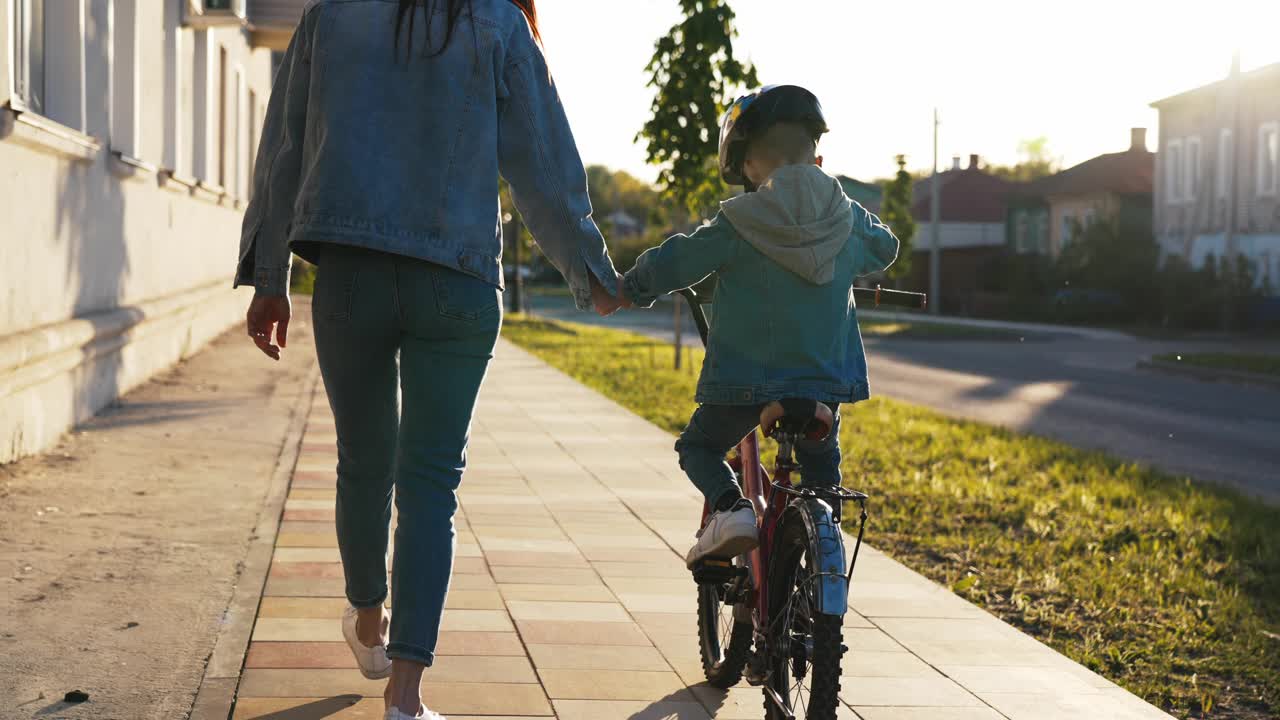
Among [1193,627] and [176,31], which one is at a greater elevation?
[176,31]

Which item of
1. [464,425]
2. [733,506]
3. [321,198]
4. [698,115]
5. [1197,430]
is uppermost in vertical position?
[698,115]

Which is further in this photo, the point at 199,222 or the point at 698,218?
the point at 698,218

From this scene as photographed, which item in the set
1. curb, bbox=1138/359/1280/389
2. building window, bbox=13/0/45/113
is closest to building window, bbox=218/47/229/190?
building window, bbox=13/0/45/113

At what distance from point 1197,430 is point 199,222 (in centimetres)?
1033

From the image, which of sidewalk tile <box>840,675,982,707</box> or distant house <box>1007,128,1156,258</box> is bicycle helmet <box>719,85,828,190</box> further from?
distant house <box>1007,128,1156,258</box>

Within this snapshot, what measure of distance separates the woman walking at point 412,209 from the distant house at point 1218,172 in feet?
121

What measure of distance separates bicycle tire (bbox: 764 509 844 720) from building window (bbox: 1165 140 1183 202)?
44.3 metres

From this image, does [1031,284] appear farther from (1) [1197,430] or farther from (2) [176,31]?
(2) [176,31]

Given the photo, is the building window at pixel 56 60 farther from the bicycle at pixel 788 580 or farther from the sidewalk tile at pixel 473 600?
the bicycle at pixel 788 580

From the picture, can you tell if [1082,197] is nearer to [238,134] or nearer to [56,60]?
[238,134]

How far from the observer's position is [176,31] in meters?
14.1

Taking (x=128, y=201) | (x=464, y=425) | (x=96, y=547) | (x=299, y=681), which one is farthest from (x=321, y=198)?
(x=128, y=201)

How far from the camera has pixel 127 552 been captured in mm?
5676

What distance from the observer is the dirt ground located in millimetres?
3961
